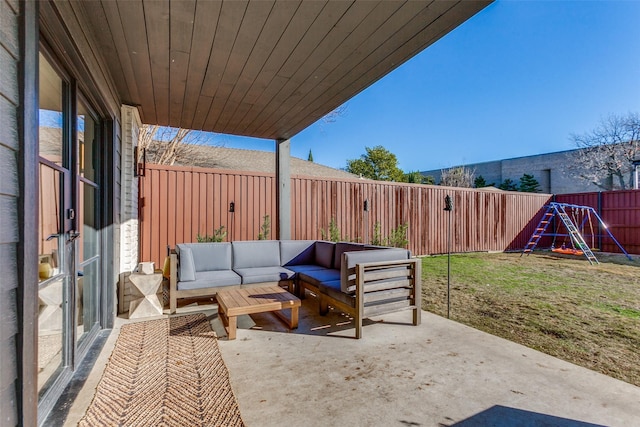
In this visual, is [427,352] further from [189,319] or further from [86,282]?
[86,282]

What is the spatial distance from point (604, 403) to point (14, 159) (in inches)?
132

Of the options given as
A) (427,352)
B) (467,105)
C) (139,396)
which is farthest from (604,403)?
(467,105)

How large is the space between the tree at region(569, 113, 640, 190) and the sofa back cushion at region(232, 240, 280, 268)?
17.7 meters

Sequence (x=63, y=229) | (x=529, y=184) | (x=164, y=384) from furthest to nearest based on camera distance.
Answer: (x=529, y=184)
(x=164, y=384)
(x=63, y=229)

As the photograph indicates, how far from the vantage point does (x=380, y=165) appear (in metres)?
19.1

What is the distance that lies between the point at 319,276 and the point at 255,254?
1182 mm

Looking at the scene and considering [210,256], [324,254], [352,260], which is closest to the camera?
[352,260]

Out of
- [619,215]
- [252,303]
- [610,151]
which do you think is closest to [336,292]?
[252,303]

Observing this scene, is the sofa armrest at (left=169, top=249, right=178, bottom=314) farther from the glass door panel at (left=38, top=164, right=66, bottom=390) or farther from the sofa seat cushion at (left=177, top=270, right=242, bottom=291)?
the glass door panel at (left=38, top=164, right=66, bottom=390)

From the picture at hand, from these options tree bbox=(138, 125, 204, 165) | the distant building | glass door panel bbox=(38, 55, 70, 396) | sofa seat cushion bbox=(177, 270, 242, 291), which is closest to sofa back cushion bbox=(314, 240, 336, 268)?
sofa seat cushion bbox=(177, 270, 242, 291)

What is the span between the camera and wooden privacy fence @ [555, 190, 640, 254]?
9.45 meters

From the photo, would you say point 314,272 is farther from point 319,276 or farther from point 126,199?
point 126,199

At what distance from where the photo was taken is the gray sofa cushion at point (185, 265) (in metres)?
3.71

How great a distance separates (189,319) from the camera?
11.5 feet
